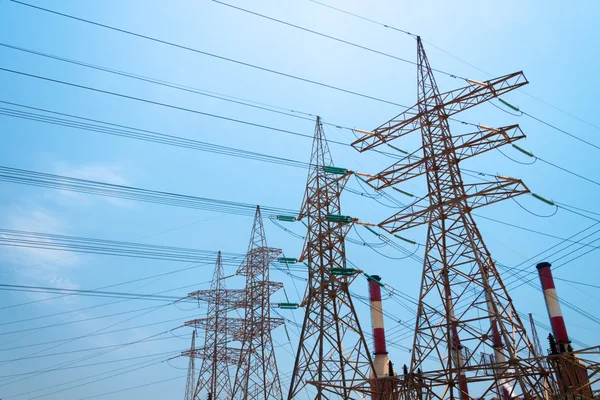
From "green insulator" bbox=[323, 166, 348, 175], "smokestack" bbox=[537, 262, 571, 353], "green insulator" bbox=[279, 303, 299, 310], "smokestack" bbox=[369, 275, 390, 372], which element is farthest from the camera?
"smokestack" bbox=[537, 262, 571, 353]

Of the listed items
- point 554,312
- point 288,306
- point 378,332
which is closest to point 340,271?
point 288,306

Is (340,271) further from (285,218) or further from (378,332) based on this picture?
(378,332)

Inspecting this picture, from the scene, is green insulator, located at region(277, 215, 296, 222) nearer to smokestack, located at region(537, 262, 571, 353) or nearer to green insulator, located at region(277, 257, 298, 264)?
green insulator, located at region(277, 257, 298, 264)

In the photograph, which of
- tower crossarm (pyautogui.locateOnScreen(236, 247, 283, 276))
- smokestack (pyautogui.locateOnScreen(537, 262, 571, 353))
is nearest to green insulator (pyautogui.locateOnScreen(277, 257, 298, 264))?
tower crossarm (pyautogui.locateOnScreen(236, 247, 283, 276))

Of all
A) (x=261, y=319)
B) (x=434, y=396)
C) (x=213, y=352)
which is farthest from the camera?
(x=213, y=352)

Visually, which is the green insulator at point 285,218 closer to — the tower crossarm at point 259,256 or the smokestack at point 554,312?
the tower crossarm at point 259,256

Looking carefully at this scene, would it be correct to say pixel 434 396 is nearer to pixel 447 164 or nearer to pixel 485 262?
pixel 485 262

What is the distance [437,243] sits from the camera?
795 inches

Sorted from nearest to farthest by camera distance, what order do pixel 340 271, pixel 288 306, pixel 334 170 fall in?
pixel 340 271 < pixel 334 170 < pixel 288 306

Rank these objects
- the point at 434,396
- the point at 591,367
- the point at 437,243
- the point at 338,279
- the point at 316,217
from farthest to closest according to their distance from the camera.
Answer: the point at 316,217
the point at 338,279
the point at 437,243
the point at 434,396
the point at 591,367

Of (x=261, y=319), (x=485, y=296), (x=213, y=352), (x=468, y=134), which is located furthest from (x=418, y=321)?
(x=213, y=352)

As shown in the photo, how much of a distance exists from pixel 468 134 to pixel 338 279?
30.4 ft

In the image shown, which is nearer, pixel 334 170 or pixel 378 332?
pixel 334 170

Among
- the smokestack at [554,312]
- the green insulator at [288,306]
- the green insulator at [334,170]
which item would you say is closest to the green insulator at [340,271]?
the green insulator at [334,170]
